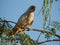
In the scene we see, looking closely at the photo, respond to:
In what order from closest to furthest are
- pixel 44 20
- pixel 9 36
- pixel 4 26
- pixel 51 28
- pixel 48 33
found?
1. pixel 44 20
2. pixel 9 36
3. pixel 4 26
4. pixel 48 33
5. pixel 51 28

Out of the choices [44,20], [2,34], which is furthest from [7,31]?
[44,20]

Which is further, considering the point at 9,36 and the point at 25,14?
the point at 25,14

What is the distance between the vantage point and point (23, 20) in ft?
10.3

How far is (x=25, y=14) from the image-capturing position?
3.35 m

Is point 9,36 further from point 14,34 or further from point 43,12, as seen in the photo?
point 43,12

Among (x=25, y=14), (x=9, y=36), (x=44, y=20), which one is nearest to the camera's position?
(x=44, y=20)

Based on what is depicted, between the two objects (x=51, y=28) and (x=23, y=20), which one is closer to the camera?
(x=51, y=28)

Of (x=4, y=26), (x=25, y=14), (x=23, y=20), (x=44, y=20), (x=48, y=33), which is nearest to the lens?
(x=44, y=20)

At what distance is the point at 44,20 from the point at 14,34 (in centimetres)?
31

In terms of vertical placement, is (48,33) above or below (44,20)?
below

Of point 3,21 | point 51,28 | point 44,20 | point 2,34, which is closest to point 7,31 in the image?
point 2,34

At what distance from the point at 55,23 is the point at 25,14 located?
50.7 inches

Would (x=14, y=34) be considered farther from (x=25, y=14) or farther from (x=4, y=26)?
(x=25, y=14)

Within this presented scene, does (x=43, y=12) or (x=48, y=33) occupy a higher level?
(x=43, y=12)
